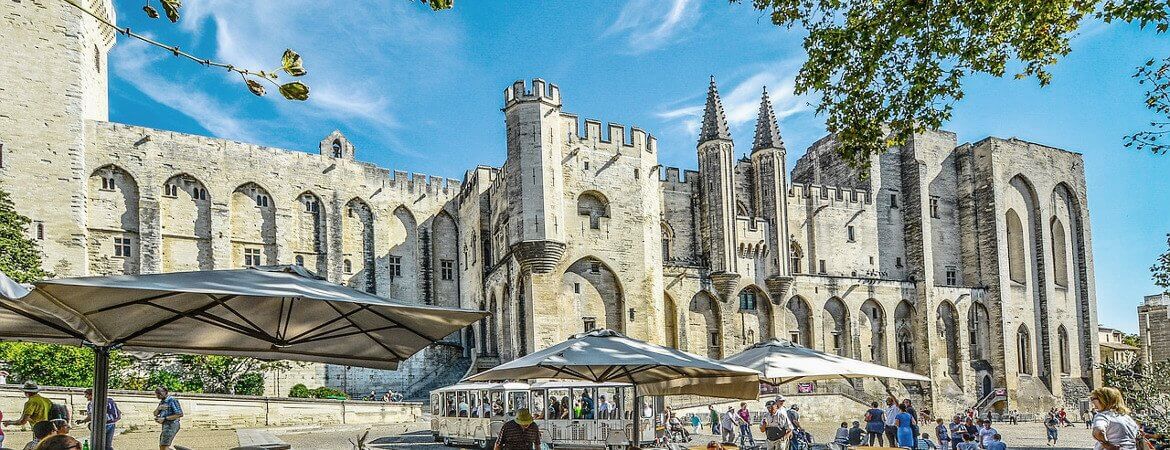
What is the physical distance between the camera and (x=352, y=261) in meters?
44.1

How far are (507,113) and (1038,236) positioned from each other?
34572 millimetres

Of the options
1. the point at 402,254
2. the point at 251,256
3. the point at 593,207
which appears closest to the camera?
the point at 593,207

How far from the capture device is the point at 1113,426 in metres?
7.68

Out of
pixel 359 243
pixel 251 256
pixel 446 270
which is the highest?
pixel 359 243

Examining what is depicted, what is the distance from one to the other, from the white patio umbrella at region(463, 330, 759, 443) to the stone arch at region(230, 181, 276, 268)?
32835mm

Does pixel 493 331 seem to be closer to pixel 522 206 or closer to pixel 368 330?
pixel 522 206

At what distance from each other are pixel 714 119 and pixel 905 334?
16.8 meters

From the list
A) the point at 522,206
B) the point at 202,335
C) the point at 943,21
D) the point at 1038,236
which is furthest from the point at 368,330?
the point at 1038,236

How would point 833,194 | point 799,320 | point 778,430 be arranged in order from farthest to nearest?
point 833,194 < point 799,320 < point 778,430

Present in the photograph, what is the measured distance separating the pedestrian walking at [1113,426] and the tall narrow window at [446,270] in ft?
133

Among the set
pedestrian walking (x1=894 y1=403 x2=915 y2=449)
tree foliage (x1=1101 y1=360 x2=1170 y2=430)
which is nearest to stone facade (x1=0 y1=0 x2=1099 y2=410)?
pedestrian walking (x1=894 y1=403 x2=915 y2=449)

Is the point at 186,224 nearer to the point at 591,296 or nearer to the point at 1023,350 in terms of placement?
the point at 591,296

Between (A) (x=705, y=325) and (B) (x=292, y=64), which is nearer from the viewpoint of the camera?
(B) (x=292, y=64)

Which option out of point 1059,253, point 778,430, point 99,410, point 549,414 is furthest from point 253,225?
point 1059,253
